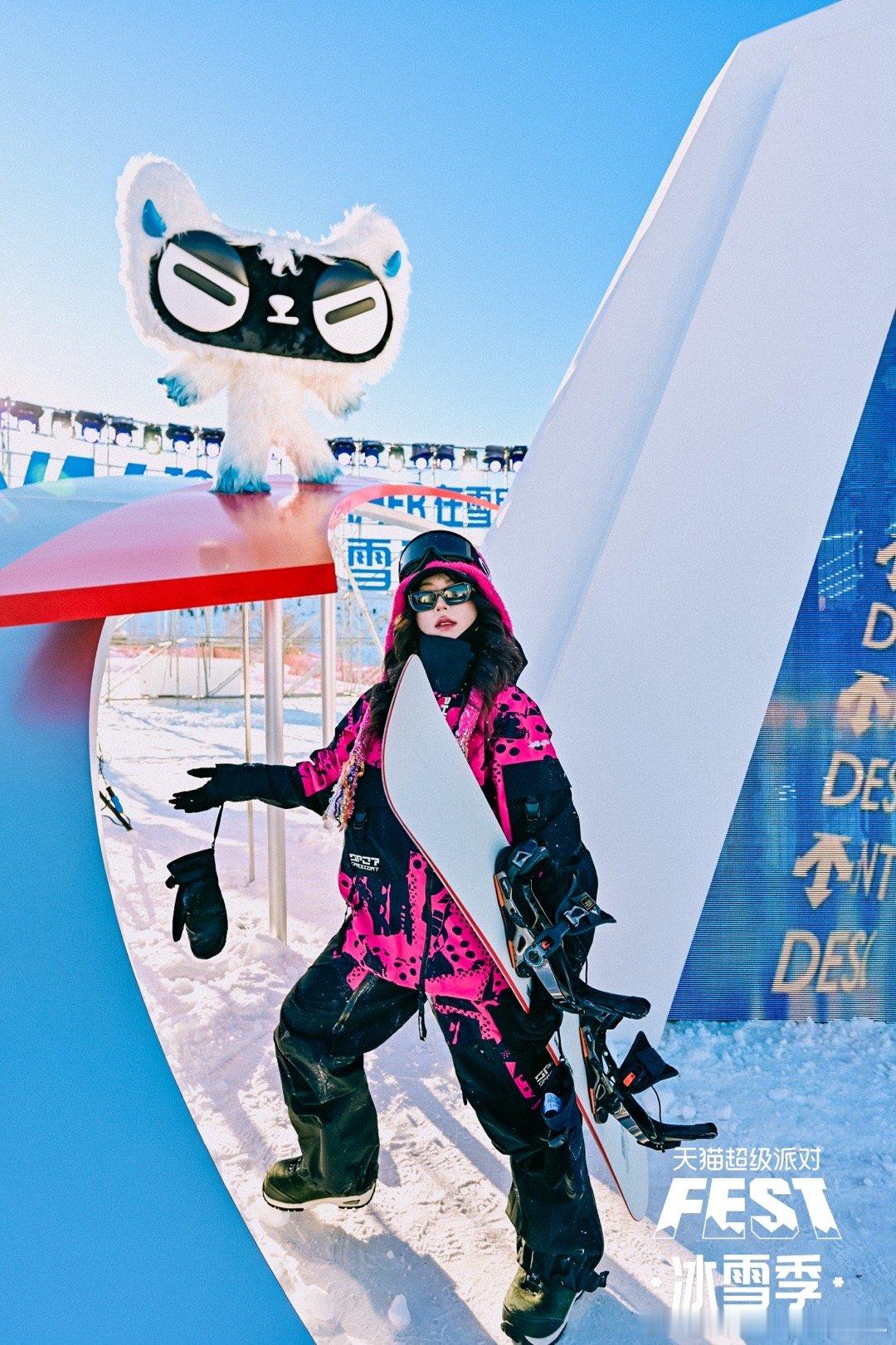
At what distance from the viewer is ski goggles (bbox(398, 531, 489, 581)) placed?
1571 millimetres

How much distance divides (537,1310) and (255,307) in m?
→ 2.83

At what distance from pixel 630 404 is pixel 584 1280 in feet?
9.39

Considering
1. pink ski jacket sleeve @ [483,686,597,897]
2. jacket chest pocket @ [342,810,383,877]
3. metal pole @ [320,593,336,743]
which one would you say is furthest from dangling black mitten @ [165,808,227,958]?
metal pole @ [320,593,336,743]

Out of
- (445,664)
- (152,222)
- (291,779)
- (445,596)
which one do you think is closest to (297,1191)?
(291,779)

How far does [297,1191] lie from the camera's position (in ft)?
5.98

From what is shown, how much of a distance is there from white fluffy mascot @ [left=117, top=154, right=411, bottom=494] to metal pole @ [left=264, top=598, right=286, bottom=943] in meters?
0.62

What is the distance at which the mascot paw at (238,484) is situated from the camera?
10.0 ft

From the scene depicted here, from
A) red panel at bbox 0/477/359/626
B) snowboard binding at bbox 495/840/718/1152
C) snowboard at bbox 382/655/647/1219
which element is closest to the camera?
snowboard binding at bbox 495/840/718/1152

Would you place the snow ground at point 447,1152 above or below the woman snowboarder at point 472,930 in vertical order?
below

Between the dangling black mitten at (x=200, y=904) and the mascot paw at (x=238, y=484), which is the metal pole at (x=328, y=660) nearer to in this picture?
the mascot paw at (x=238, y=484)

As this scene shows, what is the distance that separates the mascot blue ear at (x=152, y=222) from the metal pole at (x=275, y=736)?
4.34 ft

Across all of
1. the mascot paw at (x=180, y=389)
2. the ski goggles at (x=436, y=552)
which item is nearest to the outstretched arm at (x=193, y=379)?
the mascot paw at (x=180, y=389)

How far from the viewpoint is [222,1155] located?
6.82 feet

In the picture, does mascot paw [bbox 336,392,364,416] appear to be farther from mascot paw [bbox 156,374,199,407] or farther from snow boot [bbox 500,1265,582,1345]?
snow boot [bbox 500,1265,582,1345]
